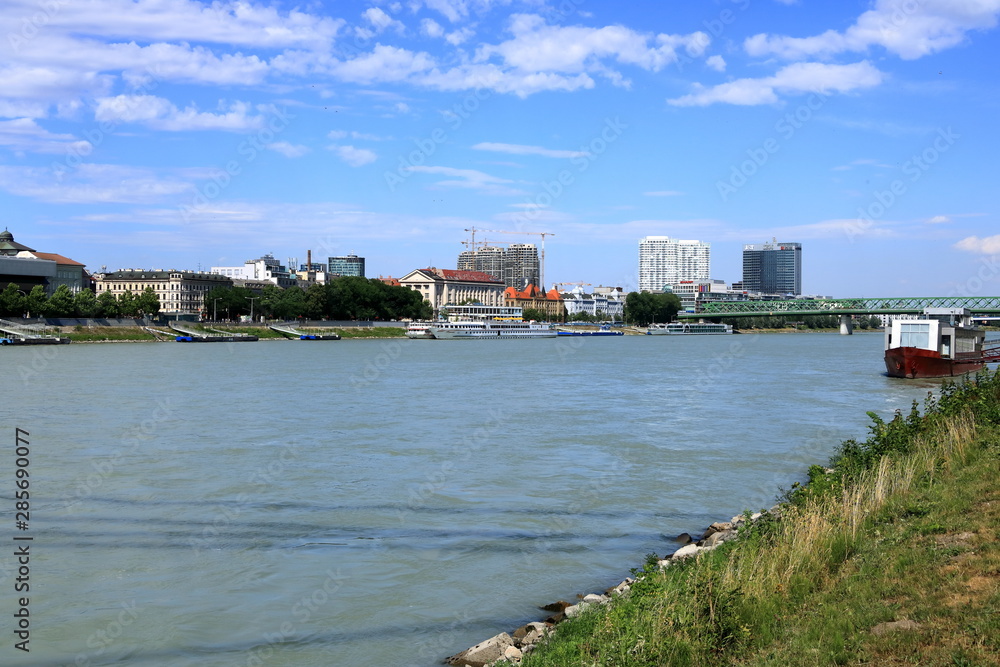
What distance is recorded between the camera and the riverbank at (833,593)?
5.30 m

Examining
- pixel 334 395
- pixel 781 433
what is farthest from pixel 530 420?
pixel 334 395

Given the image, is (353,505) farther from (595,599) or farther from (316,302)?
(316,302)

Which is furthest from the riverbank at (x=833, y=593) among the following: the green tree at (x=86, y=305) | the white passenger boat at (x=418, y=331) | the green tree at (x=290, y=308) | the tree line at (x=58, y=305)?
the green tree at (x=290, y=308)

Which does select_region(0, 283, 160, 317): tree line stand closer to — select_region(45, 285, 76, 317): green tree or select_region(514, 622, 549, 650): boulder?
select_region(45, 285, 76, 317): green tree

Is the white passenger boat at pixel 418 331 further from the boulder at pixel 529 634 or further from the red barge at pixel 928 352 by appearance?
the boulder at pixel 529 634

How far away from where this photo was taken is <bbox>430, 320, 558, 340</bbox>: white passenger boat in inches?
4213

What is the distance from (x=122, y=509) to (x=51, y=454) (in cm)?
621

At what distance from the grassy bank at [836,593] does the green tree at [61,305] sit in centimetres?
8101

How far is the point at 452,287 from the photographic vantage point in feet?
568

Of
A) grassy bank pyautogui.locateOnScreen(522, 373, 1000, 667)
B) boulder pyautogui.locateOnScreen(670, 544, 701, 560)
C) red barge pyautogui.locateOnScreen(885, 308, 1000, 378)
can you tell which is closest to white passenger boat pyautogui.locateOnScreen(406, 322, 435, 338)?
red barge pyautogui.locateOnScreen(885, 308, 1000, 378)

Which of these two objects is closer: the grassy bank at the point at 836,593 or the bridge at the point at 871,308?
the grassy bank at the point at 836,593

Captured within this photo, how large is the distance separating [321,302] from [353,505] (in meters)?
96.0

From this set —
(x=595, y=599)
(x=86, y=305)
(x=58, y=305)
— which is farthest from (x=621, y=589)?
(x=86, y=305)

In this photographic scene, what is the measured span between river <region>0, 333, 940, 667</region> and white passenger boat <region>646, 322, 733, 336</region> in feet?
375
